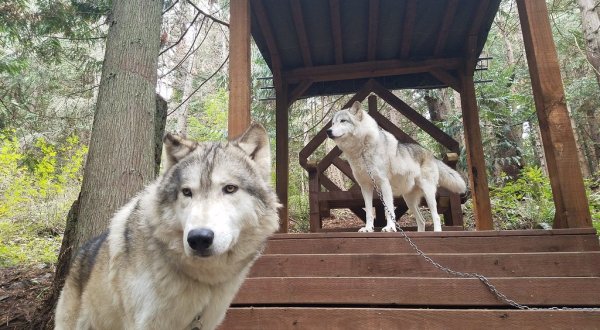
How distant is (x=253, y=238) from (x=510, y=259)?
2.23 m

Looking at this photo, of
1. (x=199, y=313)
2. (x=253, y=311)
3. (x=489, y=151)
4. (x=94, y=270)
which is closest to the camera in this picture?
(x=199, y=313)

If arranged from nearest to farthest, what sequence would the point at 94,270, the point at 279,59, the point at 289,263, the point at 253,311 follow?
the point at 94,270, the point at 253,311, the point at 289,263, the point at 279,59

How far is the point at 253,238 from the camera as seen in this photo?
2.01 m

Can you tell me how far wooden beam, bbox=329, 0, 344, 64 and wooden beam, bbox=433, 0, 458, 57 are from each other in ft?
5.65

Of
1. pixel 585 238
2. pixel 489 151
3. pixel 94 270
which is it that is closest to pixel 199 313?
pixel 94 270

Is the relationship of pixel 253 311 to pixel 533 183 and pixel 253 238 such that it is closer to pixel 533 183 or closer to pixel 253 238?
pixel 253 238

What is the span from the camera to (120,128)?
346 centimetres

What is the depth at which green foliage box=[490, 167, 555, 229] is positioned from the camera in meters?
7.79

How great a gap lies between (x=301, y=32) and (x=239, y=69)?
2278mm

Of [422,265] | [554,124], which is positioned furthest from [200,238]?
[554,124]

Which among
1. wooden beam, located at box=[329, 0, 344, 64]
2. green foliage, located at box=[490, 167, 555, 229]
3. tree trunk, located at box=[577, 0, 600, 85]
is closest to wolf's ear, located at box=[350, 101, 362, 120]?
wooden beam, located at box=[329, 0, 344, 64]

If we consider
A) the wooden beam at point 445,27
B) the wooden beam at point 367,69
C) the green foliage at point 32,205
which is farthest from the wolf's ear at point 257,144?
the green foliage at point 32,205

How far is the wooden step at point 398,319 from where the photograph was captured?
2252 mm

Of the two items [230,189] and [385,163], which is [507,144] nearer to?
[385,163]
